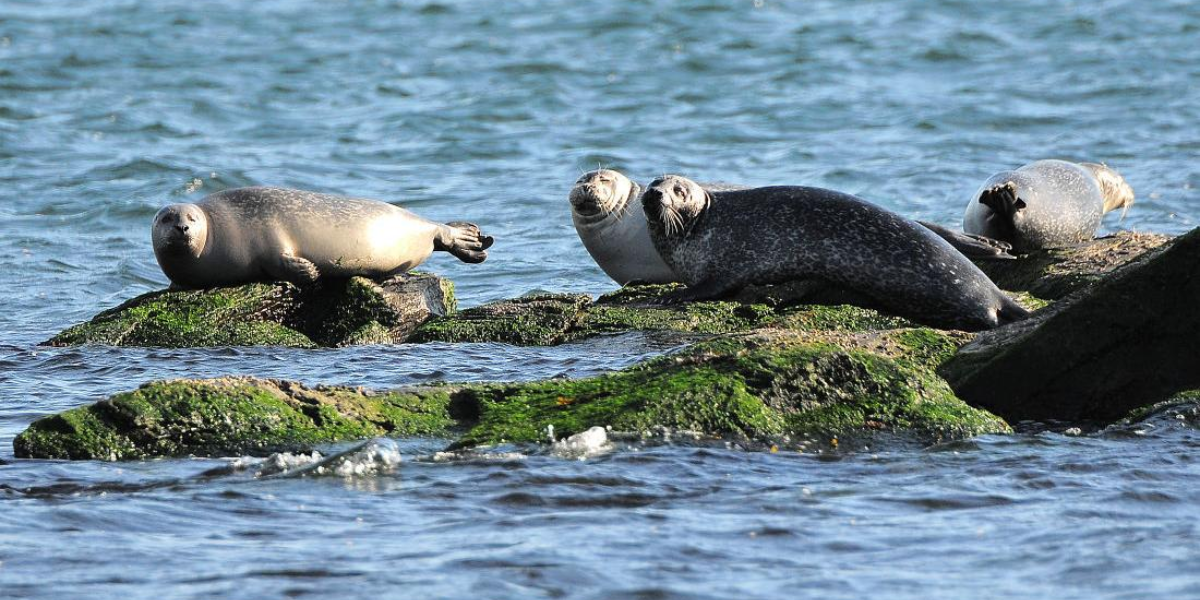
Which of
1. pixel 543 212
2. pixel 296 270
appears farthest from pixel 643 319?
pixel 543 212

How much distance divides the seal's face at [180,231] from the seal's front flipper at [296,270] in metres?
0.41

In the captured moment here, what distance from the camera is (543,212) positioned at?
14719mm

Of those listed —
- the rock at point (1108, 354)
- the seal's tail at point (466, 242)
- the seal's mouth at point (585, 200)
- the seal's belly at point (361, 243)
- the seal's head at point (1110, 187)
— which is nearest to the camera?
the rock at point (1108, 354)

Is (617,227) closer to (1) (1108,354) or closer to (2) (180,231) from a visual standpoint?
(2) (180,231)

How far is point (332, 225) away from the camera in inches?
335

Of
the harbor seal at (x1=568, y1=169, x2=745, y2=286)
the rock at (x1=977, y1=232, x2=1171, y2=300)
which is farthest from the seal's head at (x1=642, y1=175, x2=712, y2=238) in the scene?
the rock at (x1=977, y1=232, x2=1171, y2=300)

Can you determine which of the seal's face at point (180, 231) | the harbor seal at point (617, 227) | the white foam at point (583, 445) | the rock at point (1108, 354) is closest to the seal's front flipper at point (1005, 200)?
the harbor seal at point (617, 227)

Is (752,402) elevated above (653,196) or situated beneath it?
situated beneath

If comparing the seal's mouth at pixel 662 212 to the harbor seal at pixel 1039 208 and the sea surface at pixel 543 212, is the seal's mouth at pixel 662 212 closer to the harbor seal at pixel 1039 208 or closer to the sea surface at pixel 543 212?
the sea surface at pixel 543 212

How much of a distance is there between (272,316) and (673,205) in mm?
2140

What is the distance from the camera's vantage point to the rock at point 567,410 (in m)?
5.31

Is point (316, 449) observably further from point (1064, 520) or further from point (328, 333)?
point (328, 333)

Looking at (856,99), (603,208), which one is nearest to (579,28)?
(856,99)

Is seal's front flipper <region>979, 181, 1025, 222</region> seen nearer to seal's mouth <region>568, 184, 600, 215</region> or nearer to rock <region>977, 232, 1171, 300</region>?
rock <region>977, 232, 1171, 300</region>
